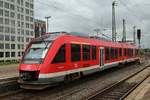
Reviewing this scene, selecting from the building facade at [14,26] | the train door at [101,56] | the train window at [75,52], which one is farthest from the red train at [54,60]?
the building facade at [14,26]

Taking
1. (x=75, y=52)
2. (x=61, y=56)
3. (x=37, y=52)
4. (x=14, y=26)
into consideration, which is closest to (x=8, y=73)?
(x=75, y=52)

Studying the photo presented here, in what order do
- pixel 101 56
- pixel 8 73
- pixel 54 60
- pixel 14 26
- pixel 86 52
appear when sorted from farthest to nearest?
1. pixel 14 26
2. pixel 8 73
3. pixel 101 56
4. pixel 86 52
5. pixel 54 60

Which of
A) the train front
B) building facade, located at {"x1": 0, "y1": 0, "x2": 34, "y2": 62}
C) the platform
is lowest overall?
the platform

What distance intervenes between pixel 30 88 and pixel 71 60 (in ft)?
10.3

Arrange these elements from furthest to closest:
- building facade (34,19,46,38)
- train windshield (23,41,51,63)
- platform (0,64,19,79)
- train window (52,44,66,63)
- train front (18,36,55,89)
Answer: building facade (34,19,46,38), platform (0,64,19,79), train window (52,44,66,63), train windshield (23,41,51,63), train front (18,36,55,89)

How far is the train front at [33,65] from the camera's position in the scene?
44.4 ft

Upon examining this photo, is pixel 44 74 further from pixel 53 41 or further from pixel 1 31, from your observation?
pixel 1 31

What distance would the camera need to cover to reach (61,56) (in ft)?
48.4

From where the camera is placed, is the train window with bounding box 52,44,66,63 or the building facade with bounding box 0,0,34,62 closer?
the train window with bounding box 52,44,66,63

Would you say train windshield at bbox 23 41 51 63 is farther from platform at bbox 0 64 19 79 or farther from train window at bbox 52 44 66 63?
platform at bbox 0 64 19 79

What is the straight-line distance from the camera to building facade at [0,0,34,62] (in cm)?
9506

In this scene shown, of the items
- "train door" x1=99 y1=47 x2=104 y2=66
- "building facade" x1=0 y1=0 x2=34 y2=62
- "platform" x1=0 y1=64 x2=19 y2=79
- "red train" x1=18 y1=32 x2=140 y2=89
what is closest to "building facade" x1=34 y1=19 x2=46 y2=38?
"building facade" x1=0 y1=0 x2=34 y2=62

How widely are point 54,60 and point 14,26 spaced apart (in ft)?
294

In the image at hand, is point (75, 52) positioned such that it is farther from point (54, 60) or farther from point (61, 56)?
point (54, 60)
